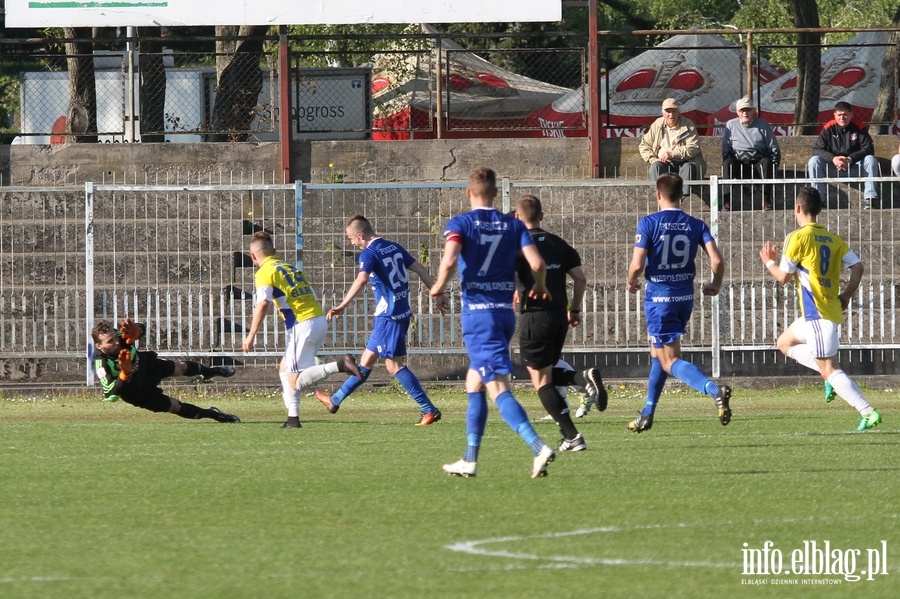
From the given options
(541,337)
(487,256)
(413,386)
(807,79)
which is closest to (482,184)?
(487,256)

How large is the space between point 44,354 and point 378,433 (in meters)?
7.41

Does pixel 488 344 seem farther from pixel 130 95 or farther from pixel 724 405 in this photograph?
pixel 130 95

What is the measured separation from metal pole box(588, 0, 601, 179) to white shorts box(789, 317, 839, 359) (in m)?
10.0

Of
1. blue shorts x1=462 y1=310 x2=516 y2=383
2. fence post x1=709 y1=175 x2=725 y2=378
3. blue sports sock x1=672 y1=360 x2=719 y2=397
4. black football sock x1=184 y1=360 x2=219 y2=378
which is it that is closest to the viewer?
blue shorts x1=462 y1=310 x2=516 y2=383

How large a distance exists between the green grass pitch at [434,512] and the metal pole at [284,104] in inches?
366

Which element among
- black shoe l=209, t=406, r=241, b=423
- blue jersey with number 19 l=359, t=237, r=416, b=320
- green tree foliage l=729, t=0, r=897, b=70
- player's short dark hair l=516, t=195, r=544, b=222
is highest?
green tree foliage l=729, t=0, r=897, b=70

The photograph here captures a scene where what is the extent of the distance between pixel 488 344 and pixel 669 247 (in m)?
3.37

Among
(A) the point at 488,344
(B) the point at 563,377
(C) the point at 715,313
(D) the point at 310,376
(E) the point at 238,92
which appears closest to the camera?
(A) the point at 488,344

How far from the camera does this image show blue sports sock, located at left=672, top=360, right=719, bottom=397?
1177 centimetres

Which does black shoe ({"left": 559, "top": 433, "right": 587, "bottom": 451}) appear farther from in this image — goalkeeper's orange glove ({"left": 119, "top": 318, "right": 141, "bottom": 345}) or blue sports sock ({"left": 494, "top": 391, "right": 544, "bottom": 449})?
goalkeeper's orange glove ({"left": 119, "top": 318, "right": 141, "bottom": 345})

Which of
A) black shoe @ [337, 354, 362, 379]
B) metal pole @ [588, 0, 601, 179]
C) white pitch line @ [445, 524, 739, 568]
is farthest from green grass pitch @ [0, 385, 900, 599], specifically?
metal pole @ [588, 0, 601, 179]

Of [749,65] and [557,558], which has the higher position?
[749,65]

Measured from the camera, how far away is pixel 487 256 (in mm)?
9172

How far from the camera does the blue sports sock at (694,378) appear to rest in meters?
11.8
